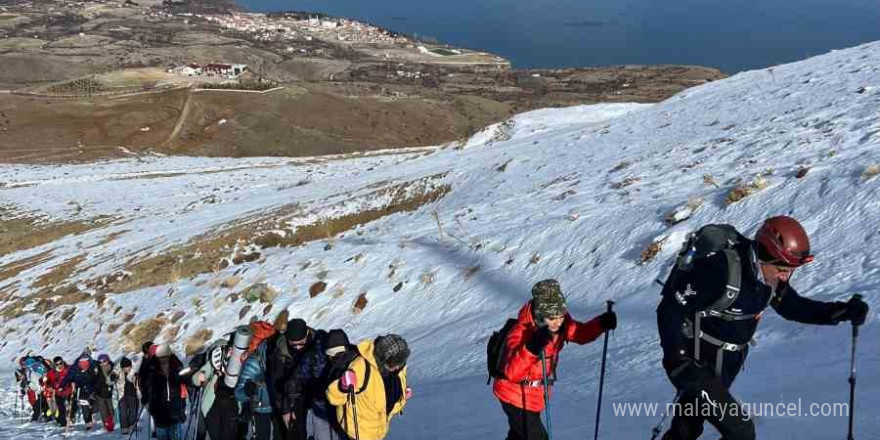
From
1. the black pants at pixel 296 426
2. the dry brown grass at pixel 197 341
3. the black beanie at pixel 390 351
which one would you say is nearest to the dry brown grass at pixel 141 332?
the dry brown grass at pixel 197 341

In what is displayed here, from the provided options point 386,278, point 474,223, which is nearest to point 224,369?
point 386,278

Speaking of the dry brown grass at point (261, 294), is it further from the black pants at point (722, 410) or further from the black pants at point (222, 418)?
the black pants at point (722, 410)

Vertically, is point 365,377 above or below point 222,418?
above

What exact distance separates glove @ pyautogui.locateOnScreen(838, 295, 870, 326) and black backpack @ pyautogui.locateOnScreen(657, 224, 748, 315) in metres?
0.86

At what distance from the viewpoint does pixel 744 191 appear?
1217 cm

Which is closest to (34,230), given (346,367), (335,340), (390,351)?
(335,340)

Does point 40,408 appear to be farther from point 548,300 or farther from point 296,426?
point 548,300

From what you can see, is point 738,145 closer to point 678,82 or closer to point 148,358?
point 148,358

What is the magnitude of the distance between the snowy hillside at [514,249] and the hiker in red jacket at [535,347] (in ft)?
4.54

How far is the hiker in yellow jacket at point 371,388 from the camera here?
560 centimetres

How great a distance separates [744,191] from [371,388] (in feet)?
29.3

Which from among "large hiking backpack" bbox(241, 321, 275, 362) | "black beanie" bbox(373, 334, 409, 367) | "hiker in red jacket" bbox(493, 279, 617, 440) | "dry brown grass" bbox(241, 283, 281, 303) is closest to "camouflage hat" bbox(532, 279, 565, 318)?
"hiker in red jacket" bbox(493, 279, 617, 440)

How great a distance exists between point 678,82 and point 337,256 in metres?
124

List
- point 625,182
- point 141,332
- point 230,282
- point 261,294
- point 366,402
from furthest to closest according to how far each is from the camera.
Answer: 1. point 230,282
2. point 141,332
3. point 261,294
4. point 625,182
5. point 366,402
